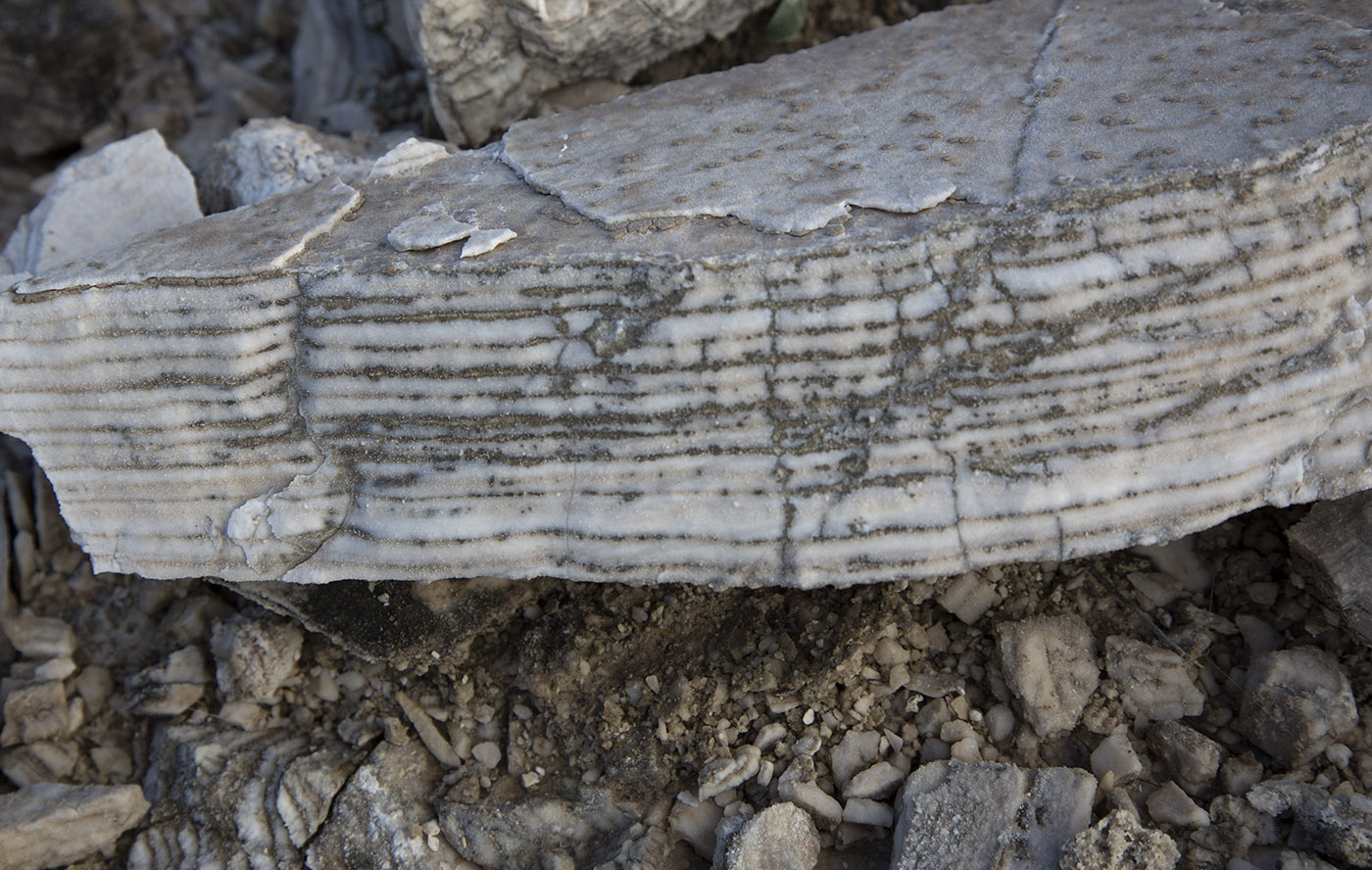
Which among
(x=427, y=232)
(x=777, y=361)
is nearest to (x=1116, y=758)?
(x=777, y=361)

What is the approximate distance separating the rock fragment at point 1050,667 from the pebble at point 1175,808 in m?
0.17

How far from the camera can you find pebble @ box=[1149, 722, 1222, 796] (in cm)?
163

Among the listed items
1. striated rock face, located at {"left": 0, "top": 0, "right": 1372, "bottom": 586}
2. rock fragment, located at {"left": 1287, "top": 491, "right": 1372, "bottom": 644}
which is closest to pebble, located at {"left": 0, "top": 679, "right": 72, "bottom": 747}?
striated rock face, located at {"left": 0, "top": 0, "right": 1372, "bottom": 586}

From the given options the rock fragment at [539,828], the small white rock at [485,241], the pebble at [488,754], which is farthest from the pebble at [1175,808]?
the small white rock at [485,241]

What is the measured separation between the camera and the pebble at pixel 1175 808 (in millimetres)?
1591

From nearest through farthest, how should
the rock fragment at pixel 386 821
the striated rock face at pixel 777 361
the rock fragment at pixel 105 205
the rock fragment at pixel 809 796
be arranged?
the striated rock face at pixel 777 361 → the rock fragment at pixel 809 796 → the rock fragment at pixel 386 821 → the rock fragment at pixel 105 205

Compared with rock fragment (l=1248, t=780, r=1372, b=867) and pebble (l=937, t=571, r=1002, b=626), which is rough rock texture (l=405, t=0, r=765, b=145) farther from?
rock fragment (l=1248, t=780, r=1372, b=867)

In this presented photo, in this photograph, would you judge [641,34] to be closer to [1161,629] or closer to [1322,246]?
[1322,246]

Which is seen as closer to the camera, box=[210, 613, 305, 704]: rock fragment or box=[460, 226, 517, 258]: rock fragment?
box=[460, 226, 517, 258]: rock fragment

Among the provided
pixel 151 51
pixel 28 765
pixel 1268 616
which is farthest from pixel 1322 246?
pixel 151 51

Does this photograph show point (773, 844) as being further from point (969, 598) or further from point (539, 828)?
point (969, 598)

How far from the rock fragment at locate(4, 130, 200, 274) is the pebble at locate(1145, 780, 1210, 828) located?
2144 mm

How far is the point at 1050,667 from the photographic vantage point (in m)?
1.72

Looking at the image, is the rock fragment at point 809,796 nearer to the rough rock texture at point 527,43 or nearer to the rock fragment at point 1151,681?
the rock fragment at point 1151,681
